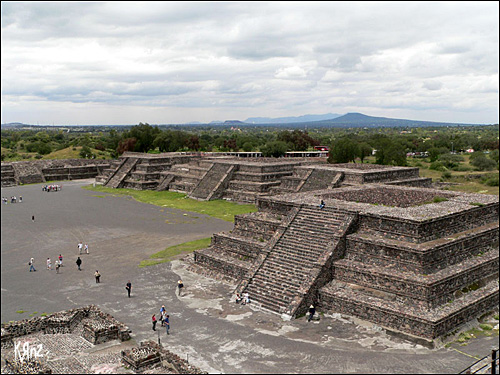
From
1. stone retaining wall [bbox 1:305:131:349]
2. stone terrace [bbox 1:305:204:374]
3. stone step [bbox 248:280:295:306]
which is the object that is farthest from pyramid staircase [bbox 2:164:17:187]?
stone step [bbox 248:280:295:306]

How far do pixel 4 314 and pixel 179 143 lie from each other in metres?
63.5

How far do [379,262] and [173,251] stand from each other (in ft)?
40.9

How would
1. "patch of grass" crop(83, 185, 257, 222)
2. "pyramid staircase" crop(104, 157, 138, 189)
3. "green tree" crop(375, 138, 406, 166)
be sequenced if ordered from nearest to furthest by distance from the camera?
"patch of grass" crop(83, 185, 257, 222)
"green tree" crop(375, 138, 406, 166)
"pyramid staircase" crop(104, 157, 138, 189)

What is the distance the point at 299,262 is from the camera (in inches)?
711

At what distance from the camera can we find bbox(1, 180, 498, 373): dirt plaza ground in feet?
43.1

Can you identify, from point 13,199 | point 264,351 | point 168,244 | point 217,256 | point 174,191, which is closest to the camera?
point 264,351

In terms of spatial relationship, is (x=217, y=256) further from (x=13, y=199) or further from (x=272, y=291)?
(x=13, y=199)

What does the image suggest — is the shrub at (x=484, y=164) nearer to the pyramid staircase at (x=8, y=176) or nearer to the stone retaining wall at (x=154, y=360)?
the stone retaining wall at (x=154, y=360)

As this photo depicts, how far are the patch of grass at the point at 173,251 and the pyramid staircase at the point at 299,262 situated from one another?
6.68 metres

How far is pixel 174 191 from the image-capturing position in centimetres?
4947

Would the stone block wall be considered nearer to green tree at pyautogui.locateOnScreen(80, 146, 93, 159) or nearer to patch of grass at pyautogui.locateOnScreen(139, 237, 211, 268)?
patch of grass at pyautogui.locateOnScreen(139, 237, 211, 268)

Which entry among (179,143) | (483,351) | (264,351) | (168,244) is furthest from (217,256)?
(179,143)

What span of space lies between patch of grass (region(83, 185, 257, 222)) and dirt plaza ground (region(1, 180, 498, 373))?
5.74 metres

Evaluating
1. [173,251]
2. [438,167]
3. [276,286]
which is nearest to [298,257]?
[276,286]
